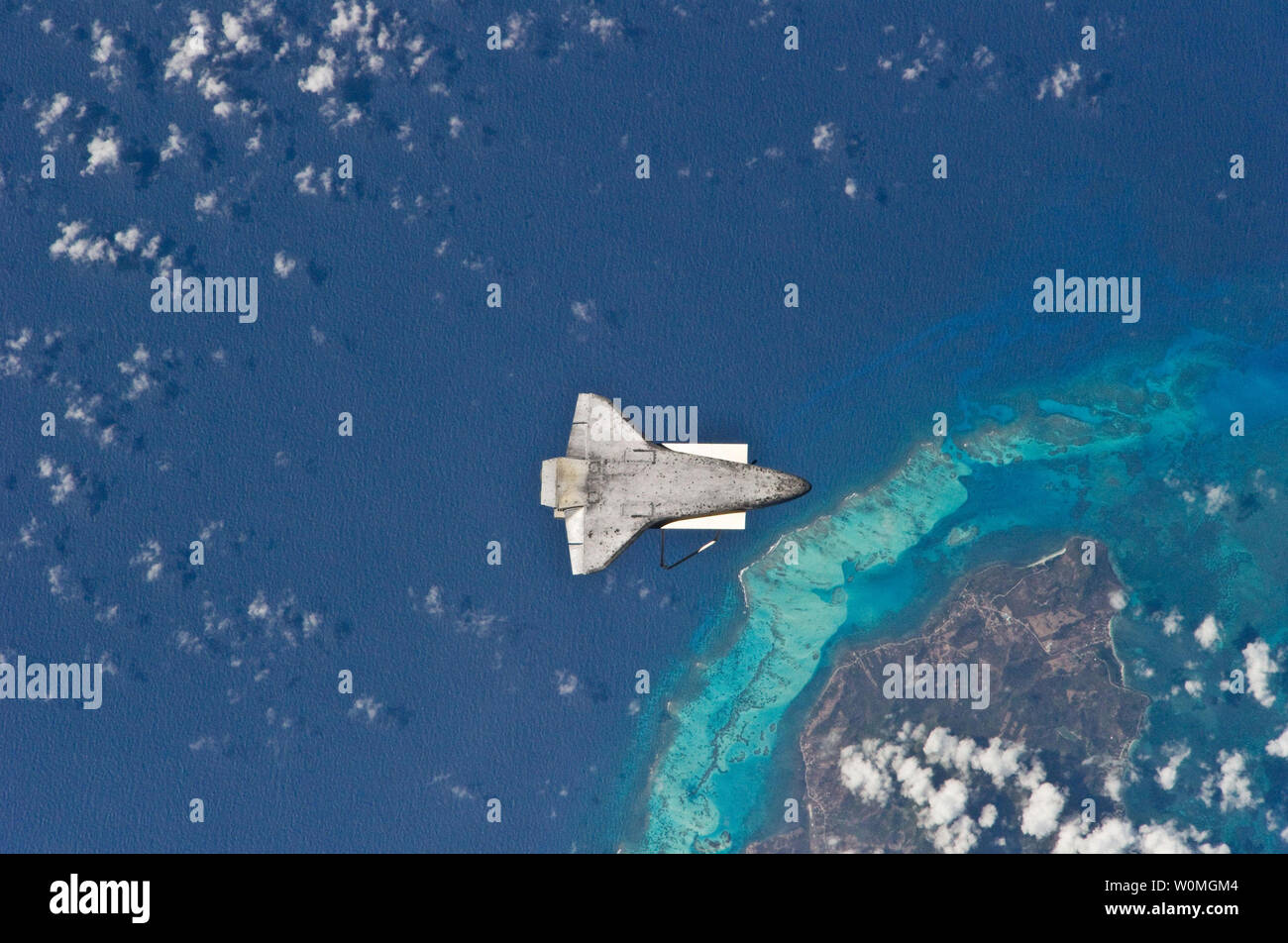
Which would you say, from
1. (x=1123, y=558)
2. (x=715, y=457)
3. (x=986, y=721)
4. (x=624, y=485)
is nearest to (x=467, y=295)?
(x=624, y=485)

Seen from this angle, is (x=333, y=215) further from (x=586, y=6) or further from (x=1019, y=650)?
(x=1019, y=650)

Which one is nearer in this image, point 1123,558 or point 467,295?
point 467,295

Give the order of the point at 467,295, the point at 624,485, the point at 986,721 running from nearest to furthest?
the point at 624,485 < the point at 467,295 < the point at 986,721

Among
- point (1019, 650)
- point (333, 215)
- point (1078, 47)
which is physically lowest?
point (1019, 650)

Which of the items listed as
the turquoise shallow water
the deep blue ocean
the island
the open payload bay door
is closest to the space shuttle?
the open payload bay door

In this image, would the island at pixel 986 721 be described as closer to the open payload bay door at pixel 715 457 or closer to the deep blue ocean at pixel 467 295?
the open payload bay door at pixel 715 457

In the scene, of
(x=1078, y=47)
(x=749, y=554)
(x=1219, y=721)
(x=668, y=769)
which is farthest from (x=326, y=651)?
(x=1078, y=47)

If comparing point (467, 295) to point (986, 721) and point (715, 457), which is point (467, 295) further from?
point (986, 721)
